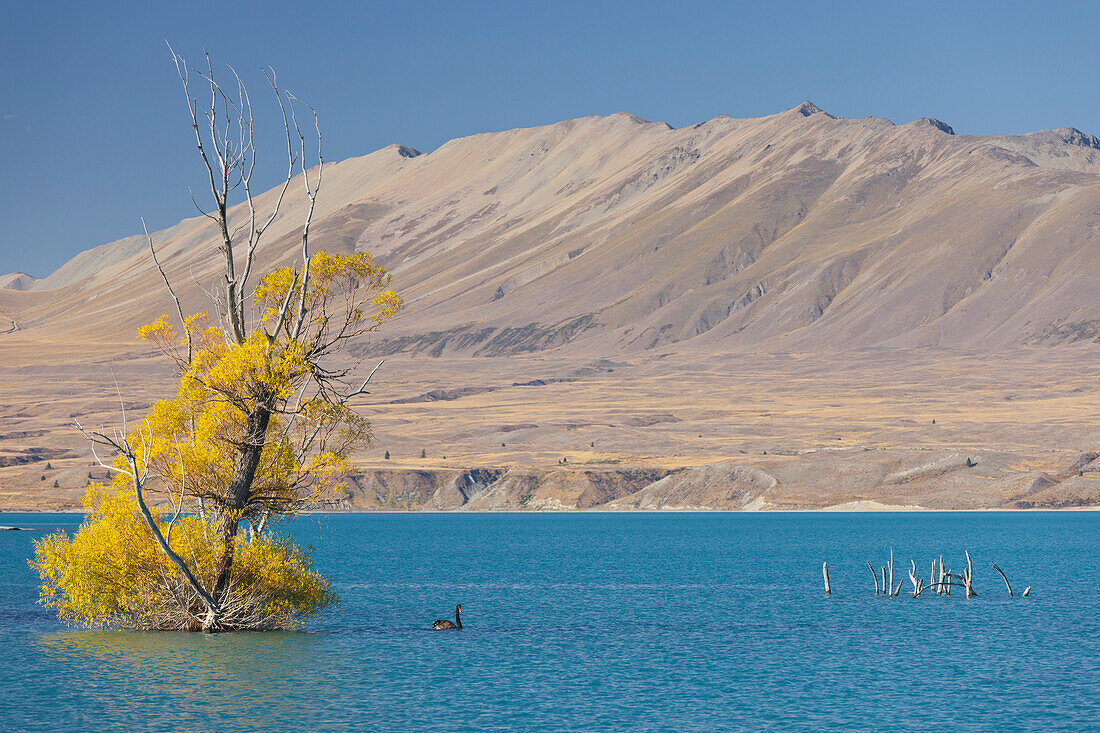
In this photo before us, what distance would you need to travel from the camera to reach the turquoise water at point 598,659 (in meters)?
35.6

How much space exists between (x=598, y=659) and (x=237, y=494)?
1394 cm

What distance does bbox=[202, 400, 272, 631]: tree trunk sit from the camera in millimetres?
45719

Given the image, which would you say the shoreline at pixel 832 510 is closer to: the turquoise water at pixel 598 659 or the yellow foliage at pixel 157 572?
the turquoise water at pixel 598 659

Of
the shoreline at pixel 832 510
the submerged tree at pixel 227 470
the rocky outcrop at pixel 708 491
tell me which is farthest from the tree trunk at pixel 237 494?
the rocky outcrop at pixel 708 491

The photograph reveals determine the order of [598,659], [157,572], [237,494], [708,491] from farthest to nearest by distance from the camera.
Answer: [708,491]
[237,494]
[157,572]
[598,659]

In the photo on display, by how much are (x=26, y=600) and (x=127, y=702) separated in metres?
31.7

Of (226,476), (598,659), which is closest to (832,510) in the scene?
(598,659)

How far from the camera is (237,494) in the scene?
4650 cm

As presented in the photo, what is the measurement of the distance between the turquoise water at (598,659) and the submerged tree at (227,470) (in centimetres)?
160

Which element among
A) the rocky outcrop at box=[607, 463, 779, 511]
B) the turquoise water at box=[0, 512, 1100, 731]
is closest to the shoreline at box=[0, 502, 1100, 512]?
the rocky outcrop at box=[607, 463, 779, 511]

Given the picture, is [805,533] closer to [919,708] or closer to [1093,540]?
[1093,540]

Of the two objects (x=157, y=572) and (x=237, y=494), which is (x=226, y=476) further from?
(x=157, y=572)

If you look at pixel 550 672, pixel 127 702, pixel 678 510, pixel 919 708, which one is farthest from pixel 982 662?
pixel 678 510

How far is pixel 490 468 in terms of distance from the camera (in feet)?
622
